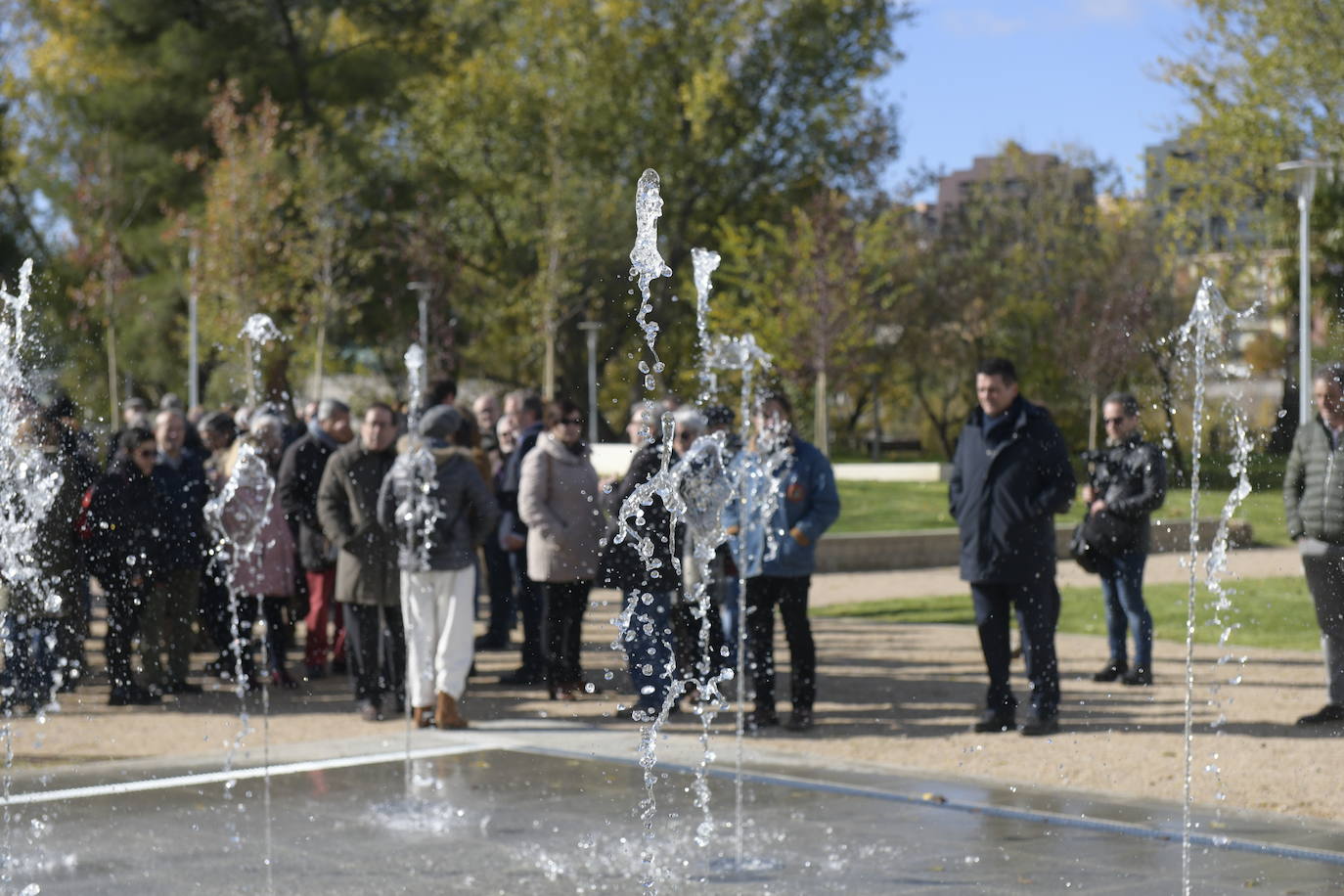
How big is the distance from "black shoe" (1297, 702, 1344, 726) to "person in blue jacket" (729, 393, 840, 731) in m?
2.71

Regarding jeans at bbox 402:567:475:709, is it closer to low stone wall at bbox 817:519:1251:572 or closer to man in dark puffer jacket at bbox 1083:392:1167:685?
man in dark puffer jacket at bbox 1083:392:1167:685

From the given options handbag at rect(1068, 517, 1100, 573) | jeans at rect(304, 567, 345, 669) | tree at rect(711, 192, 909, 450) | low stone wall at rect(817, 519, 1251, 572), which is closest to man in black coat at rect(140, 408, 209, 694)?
jeans at rect(304, 567, 345, 669)

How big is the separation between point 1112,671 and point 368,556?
5.06 meters

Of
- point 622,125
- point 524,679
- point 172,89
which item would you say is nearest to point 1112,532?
point 524,679

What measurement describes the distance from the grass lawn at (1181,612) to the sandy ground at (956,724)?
39.7 inches

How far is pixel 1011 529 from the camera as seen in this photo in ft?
32.1

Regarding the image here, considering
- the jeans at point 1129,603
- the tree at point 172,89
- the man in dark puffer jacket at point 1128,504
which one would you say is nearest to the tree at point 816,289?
the tree at point 172,89

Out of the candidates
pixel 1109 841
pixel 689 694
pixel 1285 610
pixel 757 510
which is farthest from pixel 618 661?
pixel 1285 610

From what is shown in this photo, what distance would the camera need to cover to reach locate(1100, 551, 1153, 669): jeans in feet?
38.6

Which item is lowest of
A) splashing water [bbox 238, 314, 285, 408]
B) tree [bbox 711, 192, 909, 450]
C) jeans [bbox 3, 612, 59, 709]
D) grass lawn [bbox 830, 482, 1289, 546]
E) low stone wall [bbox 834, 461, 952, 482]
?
jeans [bbox 3, 612, 59, 709]

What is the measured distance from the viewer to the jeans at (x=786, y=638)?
10.2 m

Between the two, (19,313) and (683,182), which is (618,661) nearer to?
(19,313)

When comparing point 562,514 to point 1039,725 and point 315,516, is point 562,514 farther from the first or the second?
point 1039,725

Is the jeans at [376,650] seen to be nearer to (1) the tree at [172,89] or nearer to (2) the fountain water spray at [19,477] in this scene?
(2) the fountain water spray at [19,477]
